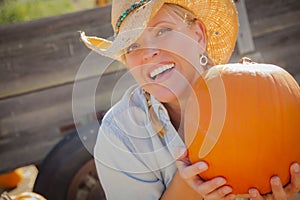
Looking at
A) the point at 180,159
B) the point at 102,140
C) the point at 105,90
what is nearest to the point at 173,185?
the point at 180,159

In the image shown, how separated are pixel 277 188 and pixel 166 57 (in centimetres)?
60

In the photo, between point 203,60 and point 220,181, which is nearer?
point 220,181

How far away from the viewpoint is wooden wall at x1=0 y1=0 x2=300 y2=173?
3578 mm

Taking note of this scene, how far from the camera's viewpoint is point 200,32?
214 centimetres

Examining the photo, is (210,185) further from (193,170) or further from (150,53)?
(150,53)

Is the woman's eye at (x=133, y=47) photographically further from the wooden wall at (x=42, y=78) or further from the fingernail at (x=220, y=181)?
the wooden wall at (x=42, y=78)

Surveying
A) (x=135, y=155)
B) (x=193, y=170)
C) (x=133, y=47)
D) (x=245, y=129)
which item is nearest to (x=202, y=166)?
(x=193, y=170)

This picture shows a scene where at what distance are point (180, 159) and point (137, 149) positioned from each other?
0.32m

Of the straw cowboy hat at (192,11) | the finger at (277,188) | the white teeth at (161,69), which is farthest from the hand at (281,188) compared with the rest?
the straw cowboy hat at (192,11)

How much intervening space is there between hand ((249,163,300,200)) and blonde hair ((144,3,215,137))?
0.48 m

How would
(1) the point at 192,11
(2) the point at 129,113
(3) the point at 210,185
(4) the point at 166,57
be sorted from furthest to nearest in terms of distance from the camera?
(2) the point at 129,113 < (1) the point at 192,11 < (4) the point at 166,57 < (3) the point at 210,185

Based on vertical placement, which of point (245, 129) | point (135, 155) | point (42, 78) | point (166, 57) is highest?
point (166, 57)

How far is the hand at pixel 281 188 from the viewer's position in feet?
5.99

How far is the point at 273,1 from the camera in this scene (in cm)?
411
